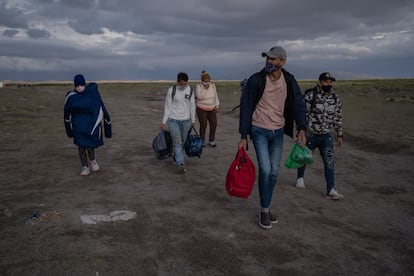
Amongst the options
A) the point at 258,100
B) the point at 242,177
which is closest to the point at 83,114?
the point at 242,177

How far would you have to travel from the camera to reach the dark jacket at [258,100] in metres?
4.73

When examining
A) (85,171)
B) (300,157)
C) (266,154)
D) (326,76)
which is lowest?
(85,171)

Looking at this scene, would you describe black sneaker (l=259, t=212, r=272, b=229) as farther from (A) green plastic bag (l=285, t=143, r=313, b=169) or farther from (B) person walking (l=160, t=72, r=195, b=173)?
(B) person walking (l=160, t=72, r=195, b=173)

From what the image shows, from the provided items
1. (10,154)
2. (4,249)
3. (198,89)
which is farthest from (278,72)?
(10,154)

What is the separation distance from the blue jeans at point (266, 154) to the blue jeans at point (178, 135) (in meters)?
2.99

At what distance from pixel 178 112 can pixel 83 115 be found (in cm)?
192

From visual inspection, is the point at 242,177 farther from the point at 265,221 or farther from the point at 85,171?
the point at 85,171

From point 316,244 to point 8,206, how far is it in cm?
450

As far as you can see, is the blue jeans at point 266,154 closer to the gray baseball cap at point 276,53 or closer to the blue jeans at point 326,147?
the gray baseball cap at point 276,53

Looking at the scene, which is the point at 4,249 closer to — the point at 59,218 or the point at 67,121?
the point at 59,218

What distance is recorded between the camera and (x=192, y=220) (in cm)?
518

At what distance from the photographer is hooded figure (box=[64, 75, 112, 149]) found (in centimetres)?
704

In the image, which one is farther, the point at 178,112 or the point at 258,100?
the point at 178,112

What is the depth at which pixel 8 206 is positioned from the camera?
5578 millimetres
